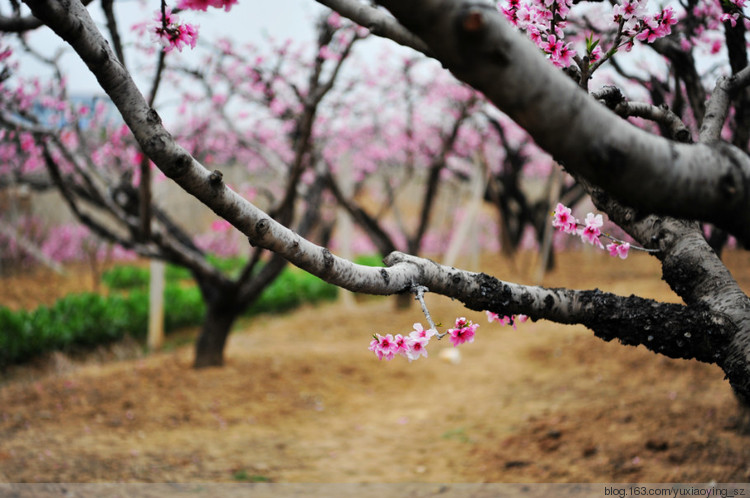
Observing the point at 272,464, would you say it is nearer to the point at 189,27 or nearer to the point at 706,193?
the point at 189,27

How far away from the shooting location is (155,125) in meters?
1.41

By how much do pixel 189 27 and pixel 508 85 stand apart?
150 centimetres

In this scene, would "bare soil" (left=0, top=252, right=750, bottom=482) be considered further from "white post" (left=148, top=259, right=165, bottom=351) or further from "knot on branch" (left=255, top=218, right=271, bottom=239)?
"knot on branch" (left=255, top=218, right=271, bottom=239)

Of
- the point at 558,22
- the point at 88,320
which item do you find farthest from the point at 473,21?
the point at 88,320

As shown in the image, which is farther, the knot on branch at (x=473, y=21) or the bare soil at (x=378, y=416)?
the bare soil at (x=378, y=416)

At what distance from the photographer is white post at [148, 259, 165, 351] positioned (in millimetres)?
6742

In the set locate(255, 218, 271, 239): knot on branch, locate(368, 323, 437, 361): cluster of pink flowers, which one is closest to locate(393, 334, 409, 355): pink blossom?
locate(368, 323, 437, 361): cluster of pink flowers

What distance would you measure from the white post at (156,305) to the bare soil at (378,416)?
0.32 metres

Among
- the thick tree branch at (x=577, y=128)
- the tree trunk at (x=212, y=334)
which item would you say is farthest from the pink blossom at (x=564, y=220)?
the tree trunk at (x=212, y=334)

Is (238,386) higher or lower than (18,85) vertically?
lower

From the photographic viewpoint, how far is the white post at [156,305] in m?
6.74

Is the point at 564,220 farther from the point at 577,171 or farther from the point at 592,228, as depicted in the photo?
the point at 577,171

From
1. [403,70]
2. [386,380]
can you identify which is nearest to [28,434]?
[386,380]

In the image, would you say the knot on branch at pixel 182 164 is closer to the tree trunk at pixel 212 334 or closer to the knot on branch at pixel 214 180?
the knot on branch at pixel 214 180
